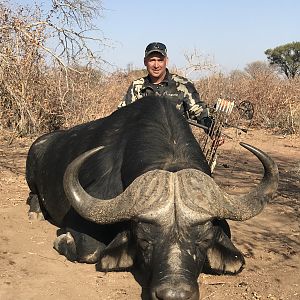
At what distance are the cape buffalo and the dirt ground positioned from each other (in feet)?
0.50

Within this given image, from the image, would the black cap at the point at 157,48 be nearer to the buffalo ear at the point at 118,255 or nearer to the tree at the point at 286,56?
the buffalo ear at the point at 118,255

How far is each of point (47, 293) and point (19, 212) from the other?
7.39 feet

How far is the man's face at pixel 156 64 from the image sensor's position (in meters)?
6.10

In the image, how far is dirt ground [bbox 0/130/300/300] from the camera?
373 centimetres

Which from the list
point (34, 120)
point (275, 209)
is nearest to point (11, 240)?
point (275, 209)

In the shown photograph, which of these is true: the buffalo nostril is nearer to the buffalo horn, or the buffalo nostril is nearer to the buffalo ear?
the buffalo horn

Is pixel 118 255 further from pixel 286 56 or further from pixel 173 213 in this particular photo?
pixel 286 56

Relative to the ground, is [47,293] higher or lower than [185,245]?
lower

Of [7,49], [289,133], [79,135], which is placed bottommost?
[289,133]

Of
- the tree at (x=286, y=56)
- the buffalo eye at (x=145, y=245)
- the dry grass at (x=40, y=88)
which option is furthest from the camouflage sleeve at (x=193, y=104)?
the tree at (x=286, y=56)

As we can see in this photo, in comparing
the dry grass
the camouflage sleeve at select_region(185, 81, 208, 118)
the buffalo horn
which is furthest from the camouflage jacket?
the dry grass

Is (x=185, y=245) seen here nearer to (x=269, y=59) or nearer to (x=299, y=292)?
(x=299, y=292)

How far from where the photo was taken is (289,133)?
14047mm

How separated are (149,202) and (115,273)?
106 centimetres
